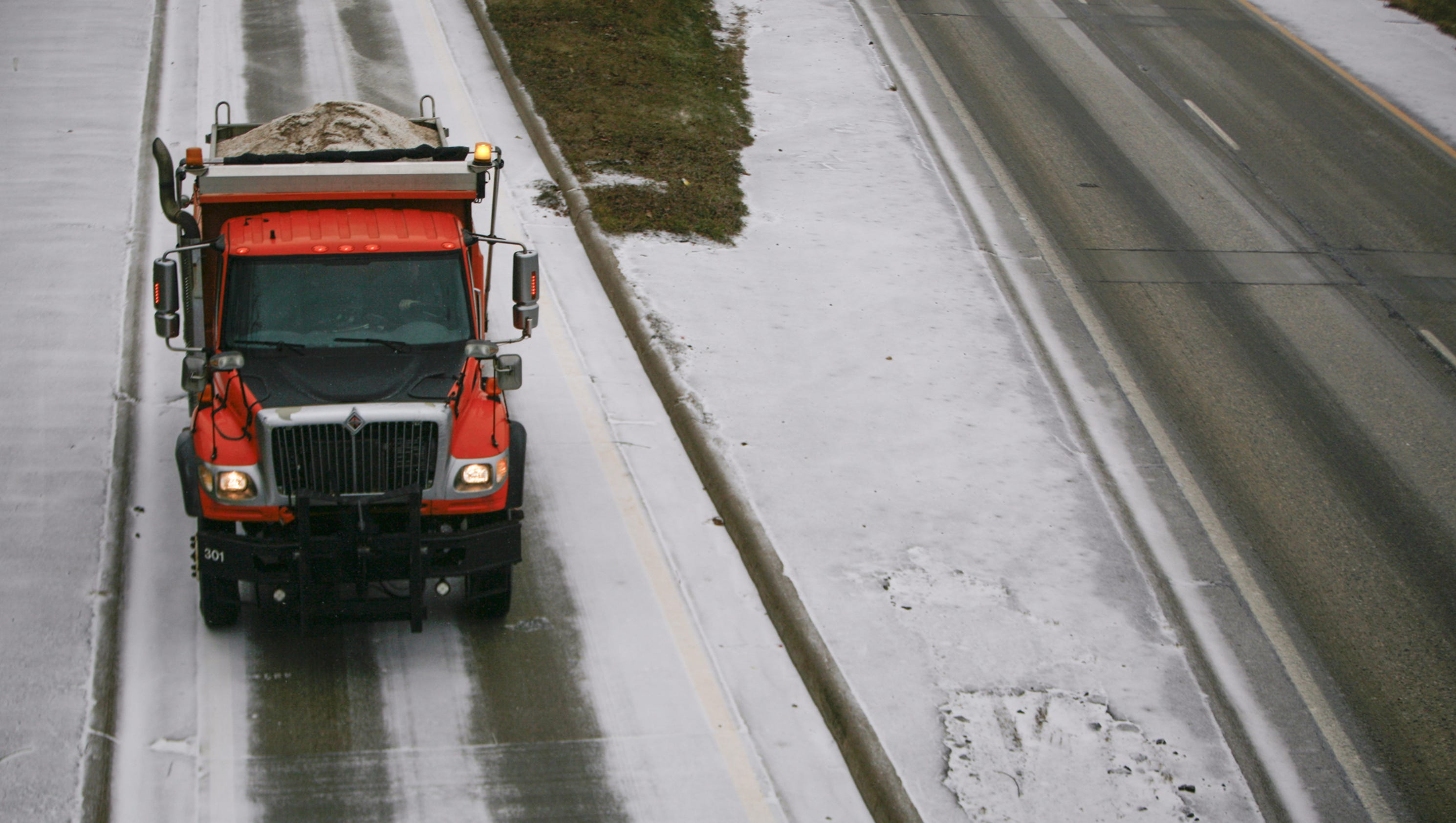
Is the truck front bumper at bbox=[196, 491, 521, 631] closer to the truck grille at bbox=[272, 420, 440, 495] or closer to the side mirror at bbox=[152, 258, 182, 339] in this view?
the truck grille at bbox=[272, 420, 440, 495]

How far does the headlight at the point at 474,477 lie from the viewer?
7621mm

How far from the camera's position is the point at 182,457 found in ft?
25.1

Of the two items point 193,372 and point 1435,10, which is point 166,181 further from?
point 1435,10

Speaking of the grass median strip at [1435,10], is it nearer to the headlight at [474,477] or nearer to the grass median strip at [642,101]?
the grass median strip at [642,101]

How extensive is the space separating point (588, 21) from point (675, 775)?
14.6m

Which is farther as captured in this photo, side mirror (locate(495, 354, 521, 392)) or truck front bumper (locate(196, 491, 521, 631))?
side mirror (locate(495, 354, 521, 392))

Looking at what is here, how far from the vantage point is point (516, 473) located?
7.88m

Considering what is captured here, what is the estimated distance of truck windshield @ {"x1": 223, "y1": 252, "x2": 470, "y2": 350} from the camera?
25.7 feet

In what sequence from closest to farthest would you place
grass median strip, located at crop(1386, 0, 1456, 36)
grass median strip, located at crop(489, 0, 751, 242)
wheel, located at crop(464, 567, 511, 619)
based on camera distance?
wheel, located at crop(464, 567, 511, 619), grass median strip, located at crop(489, 0, 751, 242), grass median strip, located at crop(1386, 0, 1456, 36)

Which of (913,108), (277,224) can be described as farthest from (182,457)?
(913,108)

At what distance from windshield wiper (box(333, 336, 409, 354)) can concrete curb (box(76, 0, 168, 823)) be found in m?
2.38

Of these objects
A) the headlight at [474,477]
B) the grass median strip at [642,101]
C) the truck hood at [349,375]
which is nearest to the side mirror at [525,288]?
the truck hood at [349,375]

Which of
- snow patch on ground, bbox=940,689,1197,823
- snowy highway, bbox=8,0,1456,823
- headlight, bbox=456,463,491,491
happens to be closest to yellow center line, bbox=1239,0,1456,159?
snowy highway, bbox=8,0,1456,823

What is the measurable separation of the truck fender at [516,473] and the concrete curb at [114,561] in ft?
8.51
